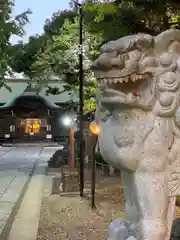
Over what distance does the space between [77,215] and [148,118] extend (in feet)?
14.2

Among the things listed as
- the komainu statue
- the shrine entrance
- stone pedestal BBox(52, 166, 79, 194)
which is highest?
the komainu statue

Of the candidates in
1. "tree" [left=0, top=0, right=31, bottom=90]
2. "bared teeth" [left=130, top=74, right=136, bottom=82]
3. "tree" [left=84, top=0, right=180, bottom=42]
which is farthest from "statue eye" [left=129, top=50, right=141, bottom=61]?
"tree" [left=0, top=0, right=31, bottom=90]

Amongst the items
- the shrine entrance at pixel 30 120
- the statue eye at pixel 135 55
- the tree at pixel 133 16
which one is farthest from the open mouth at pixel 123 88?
the shrine entrance at pixel 30 120

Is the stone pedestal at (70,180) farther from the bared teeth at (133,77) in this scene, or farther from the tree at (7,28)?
the bared teeth at (133,77)

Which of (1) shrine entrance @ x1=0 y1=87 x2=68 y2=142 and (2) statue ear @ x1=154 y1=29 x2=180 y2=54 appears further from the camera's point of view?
(1) shrine entrance @ x1=0 y1=87 x2=68 y2=142

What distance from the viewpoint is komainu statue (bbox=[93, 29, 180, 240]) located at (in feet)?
9.14

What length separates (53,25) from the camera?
44.8ft

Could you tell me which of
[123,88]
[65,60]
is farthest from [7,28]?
[123,88]

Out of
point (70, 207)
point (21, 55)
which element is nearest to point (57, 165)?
point (21, 55)

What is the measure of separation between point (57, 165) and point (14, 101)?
732 inches

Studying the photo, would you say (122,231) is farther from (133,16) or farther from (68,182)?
(68,182)

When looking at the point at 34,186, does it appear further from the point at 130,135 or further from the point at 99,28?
the point at 130,135

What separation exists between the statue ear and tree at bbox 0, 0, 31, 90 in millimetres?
6414

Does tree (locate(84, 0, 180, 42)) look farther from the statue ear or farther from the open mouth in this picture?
the open mouth
